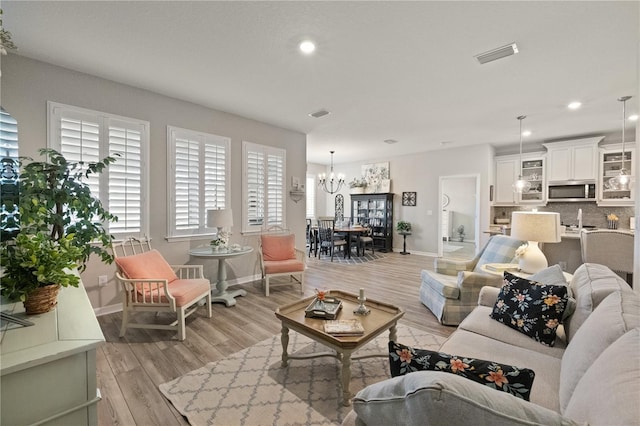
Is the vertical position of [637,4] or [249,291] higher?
[637,4]

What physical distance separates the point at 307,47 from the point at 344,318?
2416 millimetres

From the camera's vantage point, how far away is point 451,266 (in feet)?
11.6

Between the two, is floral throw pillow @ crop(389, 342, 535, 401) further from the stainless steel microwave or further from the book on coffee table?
the stainless steel microwave

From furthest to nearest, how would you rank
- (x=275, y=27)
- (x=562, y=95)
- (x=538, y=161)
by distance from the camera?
(x=538, y=161), (x=562, y=95), (x=275, y=27)

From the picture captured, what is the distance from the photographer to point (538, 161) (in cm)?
616

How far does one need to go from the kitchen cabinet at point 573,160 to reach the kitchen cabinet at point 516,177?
20cm

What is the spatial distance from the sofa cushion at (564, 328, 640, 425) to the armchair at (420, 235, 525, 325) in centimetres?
192

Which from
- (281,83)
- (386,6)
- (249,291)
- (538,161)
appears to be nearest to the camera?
(386,6)

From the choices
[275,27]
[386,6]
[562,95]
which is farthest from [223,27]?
[562,95]

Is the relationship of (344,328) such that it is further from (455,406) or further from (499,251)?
(499,251)

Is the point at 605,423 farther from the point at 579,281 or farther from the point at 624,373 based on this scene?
the point at 579,281

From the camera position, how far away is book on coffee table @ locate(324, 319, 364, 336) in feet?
6.25

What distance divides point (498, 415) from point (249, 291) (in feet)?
12.9

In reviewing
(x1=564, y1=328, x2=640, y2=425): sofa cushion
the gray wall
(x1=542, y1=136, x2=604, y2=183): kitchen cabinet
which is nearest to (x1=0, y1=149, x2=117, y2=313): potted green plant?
the gray wall
